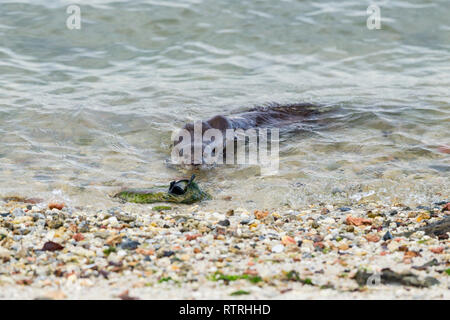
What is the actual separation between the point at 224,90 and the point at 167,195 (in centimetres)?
505

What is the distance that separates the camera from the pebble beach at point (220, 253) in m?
4.36

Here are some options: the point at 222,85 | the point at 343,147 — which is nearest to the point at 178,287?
the point at 343,147

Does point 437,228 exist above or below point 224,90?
below

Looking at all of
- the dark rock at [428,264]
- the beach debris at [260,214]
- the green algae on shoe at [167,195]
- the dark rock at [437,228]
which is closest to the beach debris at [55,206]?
the green algae on shoe at [167,195]

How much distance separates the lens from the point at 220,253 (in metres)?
5.14

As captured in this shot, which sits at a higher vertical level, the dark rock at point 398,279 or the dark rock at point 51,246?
the dark rock at point 51,246

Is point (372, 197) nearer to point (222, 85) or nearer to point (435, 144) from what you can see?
point (435, 144)

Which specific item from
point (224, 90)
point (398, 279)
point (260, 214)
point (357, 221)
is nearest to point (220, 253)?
point (260, 214)

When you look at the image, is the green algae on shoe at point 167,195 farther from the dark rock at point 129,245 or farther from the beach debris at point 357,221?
the beach debris at point 357,221

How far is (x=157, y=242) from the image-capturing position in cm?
536

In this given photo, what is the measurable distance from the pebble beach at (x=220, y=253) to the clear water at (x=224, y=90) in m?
0.77

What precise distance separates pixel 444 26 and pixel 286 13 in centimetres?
362

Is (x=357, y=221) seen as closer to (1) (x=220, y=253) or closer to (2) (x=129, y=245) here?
(1) (x=220, y=253)

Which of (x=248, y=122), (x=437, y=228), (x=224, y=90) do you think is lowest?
(x=437, y=228)
